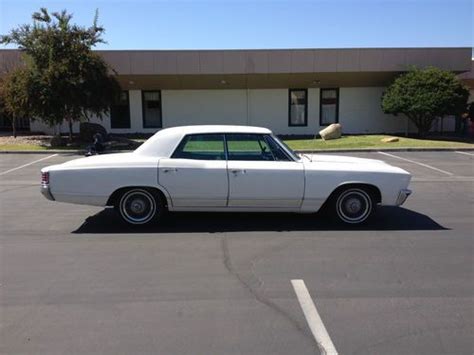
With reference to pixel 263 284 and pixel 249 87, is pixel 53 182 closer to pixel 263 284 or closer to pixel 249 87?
pixel 263 284

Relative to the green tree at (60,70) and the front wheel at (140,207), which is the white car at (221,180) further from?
the green tree at (60,70)

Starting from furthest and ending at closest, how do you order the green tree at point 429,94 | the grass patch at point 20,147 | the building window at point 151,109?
the building window at point 151,109 < the green tree at point 429,94 < the grass patch at point 20,147

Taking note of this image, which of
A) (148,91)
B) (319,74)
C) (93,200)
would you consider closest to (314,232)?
(93,200)

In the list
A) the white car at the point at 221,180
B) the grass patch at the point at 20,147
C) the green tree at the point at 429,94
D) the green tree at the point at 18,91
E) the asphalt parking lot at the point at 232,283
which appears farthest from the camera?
the green tree at the point at 429,94

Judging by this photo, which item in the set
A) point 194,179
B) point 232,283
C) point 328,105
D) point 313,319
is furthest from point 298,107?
point 313,319

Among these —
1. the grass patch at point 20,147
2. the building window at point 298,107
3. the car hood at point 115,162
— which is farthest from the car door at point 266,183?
the building window at point 298,107

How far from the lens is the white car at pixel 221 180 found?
21.8 ft

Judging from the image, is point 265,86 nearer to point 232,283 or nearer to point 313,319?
point 232,283

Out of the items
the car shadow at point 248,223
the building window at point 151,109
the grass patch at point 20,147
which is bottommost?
the car shadow at point 248,223

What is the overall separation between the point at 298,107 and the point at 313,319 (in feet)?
77.3

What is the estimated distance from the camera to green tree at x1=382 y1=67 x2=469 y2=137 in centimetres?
2139

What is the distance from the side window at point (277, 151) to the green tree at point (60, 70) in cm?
1446

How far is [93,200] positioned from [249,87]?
2035 cm

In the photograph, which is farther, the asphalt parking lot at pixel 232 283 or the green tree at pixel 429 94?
the green tree at pixel 429 94
